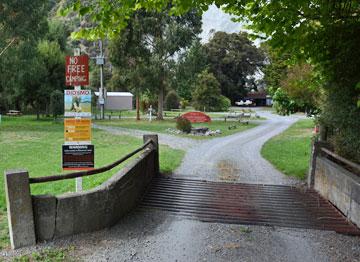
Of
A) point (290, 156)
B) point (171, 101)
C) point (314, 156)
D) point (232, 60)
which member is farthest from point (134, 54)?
point (232, 60)

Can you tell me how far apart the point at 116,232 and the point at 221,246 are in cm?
160

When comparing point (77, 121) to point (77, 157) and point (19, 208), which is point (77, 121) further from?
point (19, 208)

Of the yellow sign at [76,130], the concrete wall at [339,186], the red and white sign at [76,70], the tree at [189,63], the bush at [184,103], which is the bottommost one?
the concrete wall at [339,186]

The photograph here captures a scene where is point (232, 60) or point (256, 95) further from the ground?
point (232, 60)

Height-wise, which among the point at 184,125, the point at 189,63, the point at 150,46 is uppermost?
the point at 150,46

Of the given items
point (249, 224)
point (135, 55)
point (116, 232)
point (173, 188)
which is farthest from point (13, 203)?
point (135, 55)

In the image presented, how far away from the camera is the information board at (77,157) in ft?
22.8

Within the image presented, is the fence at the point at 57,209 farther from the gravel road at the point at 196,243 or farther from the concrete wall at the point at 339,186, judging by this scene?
the concrete wall at the point at 339,186

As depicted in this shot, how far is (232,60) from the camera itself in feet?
241

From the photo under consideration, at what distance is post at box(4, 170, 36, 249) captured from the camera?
5.23m

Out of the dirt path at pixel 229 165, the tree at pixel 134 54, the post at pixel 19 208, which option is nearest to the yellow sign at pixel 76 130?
the post at pixel 19 208

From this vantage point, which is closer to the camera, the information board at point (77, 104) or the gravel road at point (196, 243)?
the gravel road at point (196, 243)

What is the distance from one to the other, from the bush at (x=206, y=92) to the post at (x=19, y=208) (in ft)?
143

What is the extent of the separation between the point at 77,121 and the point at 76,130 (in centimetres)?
16
